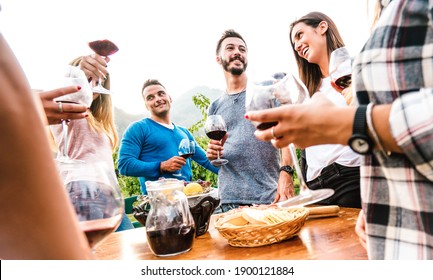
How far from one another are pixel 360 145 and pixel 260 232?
1.10 feet

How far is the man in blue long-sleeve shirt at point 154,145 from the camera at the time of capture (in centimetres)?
179

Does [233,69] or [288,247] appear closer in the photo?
[288,247]

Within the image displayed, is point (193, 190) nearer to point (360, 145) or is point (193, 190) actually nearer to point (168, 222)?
point (168, 222)

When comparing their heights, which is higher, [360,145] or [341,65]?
[341,65]

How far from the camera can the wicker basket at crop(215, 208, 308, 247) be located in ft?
2.31

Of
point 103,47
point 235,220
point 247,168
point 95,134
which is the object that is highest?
point 103,47

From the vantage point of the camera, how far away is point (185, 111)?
4.03 metres

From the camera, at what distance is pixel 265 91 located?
0.61 m

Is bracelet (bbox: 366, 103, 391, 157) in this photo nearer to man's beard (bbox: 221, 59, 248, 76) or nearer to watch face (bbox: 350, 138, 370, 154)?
watch face (bbox: 350, 138, 370, 154)

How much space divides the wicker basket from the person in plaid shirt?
0.23 m

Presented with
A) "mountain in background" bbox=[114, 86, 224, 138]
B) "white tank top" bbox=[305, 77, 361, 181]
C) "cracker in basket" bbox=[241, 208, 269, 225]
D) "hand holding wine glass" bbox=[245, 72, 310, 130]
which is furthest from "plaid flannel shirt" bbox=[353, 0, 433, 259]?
"mountain in background" bbox=[114, 86, 224, 138]

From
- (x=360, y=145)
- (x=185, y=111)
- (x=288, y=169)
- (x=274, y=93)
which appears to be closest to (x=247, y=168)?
(x=288, y=169)

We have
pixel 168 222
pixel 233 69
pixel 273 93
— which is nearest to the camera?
pixel 273 93
